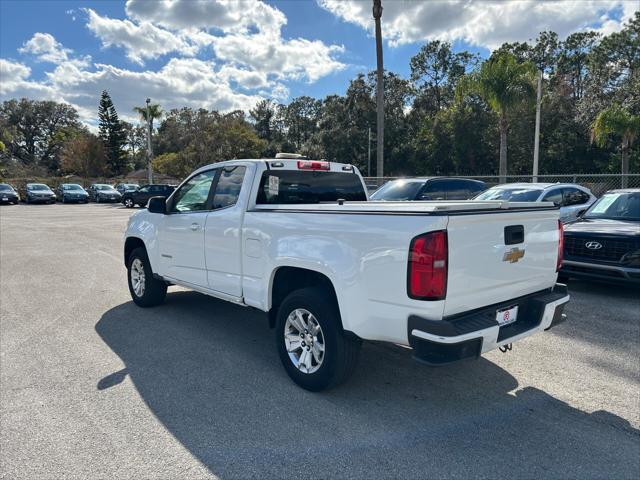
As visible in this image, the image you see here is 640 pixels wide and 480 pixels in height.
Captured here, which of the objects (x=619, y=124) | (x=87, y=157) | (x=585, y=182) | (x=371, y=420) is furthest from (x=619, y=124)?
(x=87, y=157)

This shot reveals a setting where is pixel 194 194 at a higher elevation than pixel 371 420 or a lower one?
higher

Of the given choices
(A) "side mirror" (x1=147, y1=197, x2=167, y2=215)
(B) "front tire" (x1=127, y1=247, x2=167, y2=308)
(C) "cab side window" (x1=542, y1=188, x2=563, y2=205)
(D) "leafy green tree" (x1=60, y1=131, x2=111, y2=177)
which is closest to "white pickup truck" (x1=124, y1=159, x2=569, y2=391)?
(A) "side mirror" (x1=147, y1=197, x2=167, y2=215)

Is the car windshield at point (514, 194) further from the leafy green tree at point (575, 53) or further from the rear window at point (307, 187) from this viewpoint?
the leafy green tree at point (575, 53)

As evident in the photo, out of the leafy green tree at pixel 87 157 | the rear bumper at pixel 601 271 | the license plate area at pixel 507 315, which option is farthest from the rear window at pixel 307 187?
the leafy green tree at pixel 87 157

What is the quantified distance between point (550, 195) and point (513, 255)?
747 cm

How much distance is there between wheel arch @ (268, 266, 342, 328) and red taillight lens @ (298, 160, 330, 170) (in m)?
1.38

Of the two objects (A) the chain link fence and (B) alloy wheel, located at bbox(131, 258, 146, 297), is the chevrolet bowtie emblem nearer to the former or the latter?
(B) alloy wheel, located at bbox(131, 258, 146, 297)

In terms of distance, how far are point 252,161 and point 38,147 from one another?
101389 millimetres

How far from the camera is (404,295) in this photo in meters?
3.09

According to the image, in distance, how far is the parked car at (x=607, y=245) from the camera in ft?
21.8

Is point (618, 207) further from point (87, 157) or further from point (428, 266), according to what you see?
point (87, 157)

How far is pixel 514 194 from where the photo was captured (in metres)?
10.1

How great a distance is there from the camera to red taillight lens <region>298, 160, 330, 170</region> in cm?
503

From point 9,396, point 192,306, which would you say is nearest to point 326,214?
point 9,396
